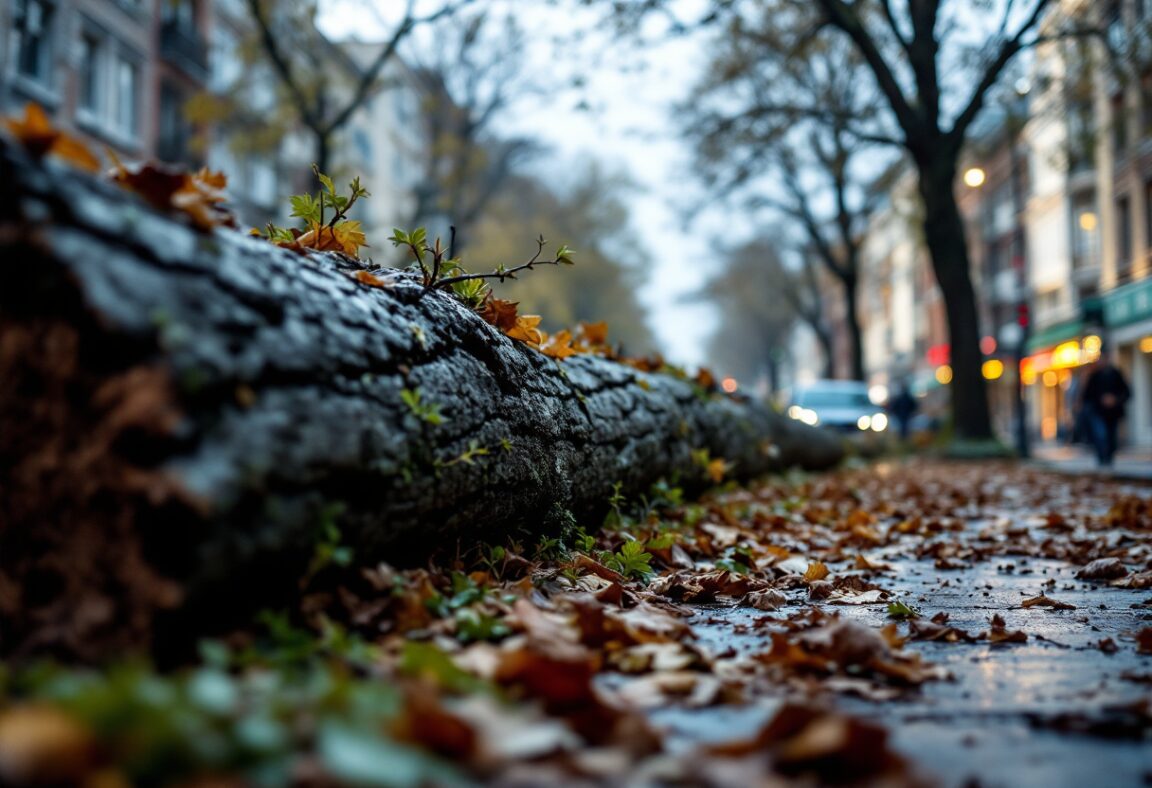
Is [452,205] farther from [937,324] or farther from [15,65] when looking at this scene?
[937,324]

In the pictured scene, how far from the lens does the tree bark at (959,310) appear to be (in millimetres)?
16344

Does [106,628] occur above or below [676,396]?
below

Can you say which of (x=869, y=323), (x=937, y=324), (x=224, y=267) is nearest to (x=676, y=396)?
(x=224, y=267)

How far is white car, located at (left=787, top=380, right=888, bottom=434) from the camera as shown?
61.6 feet

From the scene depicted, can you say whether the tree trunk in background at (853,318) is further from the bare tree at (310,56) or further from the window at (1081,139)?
the bare tree at (310,56)

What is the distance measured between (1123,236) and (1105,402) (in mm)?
17539

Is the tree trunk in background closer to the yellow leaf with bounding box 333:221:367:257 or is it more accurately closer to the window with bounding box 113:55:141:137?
the window with bounding box 113:55:141:137

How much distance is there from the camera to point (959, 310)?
1634 centimetres

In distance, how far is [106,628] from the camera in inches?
71.0

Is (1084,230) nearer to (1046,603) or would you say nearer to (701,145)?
(701,145)

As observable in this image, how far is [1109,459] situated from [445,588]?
13.9 meters

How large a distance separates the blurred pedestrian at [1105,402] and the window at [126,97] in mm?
21436

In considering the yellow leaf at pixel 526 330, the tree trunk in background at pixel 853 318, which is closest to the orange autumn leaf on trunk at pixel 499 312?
the yellow leaf at pixel 526 330

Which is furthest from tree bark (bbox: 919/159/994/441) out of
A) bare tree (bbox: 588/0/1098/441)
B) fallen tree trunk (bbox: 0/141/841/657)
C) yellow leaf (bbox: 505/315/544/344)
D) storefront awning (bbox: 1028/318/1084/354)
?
storefront awning (bbox: 1028/318/1084/354)
